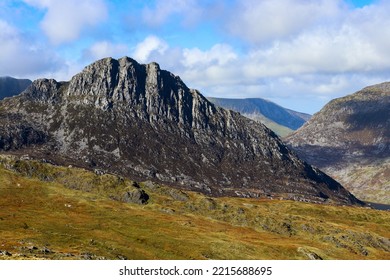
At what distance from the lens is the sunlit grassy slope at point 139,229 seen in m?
103

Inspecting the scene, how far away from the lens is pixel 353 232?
177 metres

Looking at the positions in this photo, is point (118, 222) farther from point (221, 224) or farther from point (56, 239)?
point (221, 224)

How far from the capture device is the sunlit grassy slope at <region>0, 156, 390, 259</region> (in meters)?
103

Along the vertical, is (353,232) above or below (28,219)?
below

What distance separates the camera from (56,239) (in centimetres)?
10250

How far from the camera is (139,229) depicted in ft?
433

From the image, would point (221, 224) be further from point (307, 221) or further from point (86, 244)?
point (86, 244)
